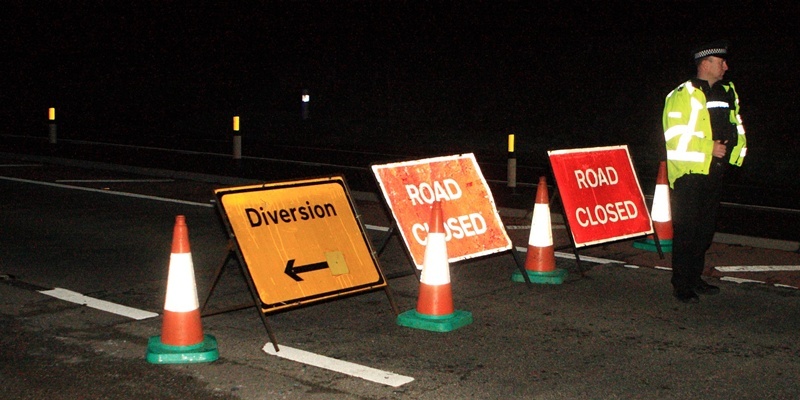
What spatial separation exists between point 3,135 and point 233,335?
845 inches

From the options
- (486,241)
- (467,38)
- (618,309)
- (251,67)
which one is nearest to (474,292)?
(486,241)

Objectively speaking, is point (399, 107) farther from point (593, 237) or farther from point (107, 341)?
point (107, 341)

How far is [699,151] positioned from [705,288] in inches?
42.4

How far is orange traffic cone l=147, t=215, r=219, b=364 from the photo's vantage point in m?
6.55

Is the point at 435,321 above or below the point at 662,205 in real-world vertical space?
below

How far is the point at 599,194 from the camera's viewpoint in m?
9.90

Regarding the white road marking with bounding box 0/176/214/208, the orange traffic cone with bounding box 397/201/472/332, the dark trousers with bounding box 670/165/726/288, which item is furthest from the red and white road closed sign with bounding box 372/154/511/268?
the white road marking with bounding box 0/176/214/208

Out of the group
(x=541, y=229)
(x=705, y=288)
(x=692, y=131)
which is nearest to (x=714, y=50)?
(x=692, y=131)

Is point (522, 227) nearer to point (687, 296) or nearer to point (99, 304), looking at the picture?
point (687, 296)

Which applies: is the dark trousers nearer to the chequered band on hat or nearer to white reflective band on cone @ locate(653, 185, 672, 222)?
the chequered band on hat

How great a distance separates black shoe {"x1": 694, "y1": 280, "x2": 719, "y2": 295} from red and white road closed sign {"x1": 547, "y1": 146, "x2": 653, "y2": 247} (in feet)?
3.99

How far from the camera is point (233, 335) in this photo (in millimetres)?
7203

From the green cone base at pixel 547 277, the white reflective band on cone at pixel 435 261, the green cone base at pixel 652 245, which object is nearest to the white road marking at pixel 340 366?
the white reflective band on cone at pixel 435 261

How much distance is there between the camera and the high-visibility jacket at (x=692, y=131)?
8.34m
